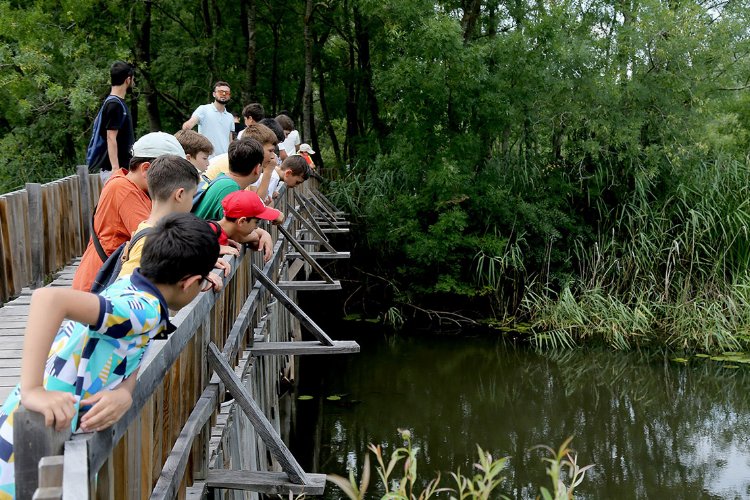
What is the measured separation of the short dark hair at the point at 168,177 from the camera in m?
3.71

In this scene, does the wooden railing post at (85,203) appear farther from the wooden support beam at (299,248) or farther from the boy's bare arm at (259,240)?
the boy's bare arm at (259,240)

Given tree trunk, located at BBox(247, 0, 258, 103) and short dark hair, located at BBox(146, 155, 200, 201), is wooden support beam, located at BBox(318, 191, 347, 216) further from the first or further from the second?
short dark hair, located at BBox(146, 155, 200, 201)

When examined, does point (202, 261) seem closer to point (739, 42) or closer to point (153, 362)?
point (153, 362)

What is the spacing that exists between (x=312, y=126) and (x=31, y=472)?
831 inches

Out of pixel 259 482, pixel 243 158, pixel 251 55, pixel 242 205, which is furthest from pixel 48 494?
pixel 251 55

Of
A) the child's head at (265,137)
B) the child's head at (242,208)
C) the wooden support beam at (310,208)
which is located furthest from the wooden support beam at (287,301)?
the wooden support beam at (310,208)

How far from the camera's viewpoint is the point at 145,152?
4.41 metres

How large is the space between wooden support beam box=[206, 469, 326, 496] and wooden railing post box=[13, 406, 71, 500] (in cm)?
246

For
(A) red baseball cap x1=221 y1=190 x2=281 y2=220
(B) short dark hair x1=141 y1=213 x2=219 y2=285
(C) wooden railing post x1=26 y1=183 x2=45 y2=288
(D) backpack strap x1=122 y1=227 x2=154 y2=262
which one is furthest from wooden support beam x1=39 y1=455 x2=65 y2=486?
(C) wooden railing post x1=26 y1=183 x2=45 y2=288

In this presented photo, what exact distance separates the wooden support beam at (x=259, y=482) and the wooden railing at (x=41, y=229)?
3317 millimetres

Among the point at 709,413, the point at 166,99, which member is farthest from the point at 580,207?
the point at 166,99

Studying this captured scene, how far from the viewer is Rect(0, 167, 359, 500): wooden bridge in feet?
6.69

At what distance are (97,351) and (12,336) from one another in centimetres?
377

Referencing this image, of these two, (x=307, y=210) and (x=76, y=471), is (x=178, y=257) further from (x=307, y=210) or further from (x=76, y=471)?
(x=307, y=210)
